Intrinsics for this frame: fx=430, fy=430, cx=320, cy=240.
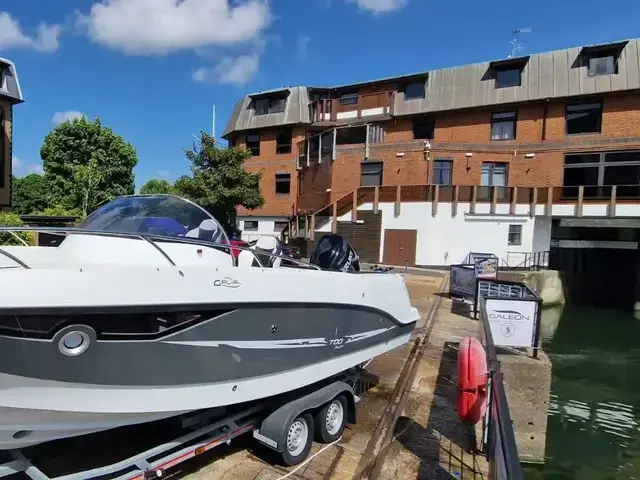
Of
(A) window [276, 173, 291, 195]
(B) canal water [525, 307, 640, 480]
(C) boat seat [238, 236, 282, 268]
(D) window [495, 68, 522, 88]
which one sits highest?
(D) window [495, 68, 522, 88]

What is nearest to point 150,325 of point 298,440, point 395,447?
point 298,440

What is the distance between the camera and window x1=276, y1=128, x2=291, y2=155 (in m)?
26.8

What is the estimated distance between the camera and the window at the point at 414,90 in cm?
2403

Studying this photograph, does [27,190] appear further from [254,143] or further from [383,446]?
[383,446]

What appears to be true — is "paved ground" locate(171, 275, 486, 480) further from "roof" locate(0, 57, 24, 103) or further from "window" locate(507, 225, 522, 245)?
"roof" locate(0, 57, 24, 103)

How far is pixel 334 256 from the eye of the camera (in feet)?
14.9

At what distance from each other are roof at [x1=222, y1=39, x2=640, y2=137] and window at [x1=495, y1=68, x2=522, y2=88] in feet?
0.67

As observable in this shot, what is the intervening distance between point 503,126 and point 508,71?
2.84 metres

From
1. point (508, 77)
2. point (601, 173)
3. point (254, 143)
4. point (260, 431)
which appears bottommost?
point (260, 431)

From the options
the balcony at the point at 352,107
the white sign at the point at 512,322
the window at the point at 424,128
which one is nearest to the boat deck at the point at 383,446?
the white sign at the point at 512,322

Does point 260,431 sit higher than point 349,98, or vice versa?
point 349,98

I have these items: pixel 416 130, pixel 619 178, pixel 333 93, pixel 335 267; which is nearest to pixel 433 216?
pixel 416 130

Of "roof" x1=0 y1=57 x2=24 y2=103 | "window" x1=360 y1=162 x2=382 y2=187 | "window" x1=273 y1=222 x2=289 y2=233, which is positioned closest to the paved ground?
"window" x1=360 y1=162 x2=382 y2=187

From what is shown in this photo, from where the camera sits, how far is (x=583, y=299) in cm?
2197
